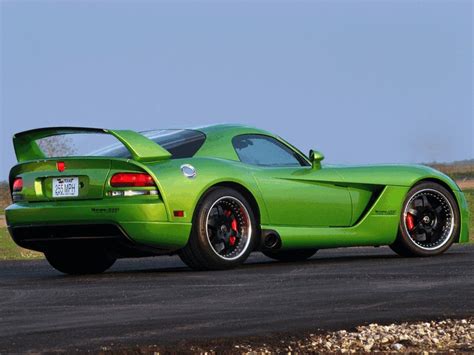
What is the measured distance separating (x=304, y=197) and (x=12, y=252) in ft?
37.3

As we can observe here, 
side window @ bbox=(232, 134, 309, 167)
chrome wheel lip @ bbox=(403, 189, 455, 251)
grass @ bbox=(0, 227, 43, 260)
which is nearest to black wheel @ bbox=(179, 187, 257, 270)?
side window @ bbox=(232, 134, 309, 167)

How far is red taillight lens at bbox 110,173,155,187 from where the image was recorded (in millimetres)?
11750


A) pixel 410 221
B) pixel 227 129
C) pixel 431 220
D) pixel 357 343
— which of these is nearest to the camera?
pixel 357 343

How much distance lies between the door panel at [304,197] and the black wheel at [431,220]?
2.59 feet

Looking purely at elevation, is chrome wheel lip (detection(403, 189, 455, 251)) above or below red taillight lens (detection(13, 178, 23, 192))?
below

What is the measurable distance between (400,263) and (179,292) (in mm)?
3356

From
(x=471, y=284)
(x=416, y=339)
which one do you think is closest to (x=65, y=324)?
(x=416, y=339)

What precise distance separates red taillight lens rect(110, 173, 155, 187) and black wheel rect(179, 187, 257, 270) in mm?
559

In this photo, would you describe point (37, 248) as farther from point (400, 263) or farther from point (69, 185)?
point (400, 263)

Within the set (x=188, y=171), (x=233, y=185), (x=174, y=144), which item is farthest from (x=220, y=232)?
(x=174, y=144)

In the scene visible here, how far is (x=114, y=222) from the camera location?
11.7m

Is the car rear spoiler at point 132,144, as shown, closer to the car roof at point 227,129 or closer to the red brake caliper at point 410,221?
the car roof at point 227,129

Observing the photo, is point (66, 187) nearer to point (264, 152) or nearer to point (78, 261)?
point (78, 261)

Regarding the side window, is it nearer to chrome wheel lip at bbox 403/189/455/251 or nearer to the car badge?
the car badge
